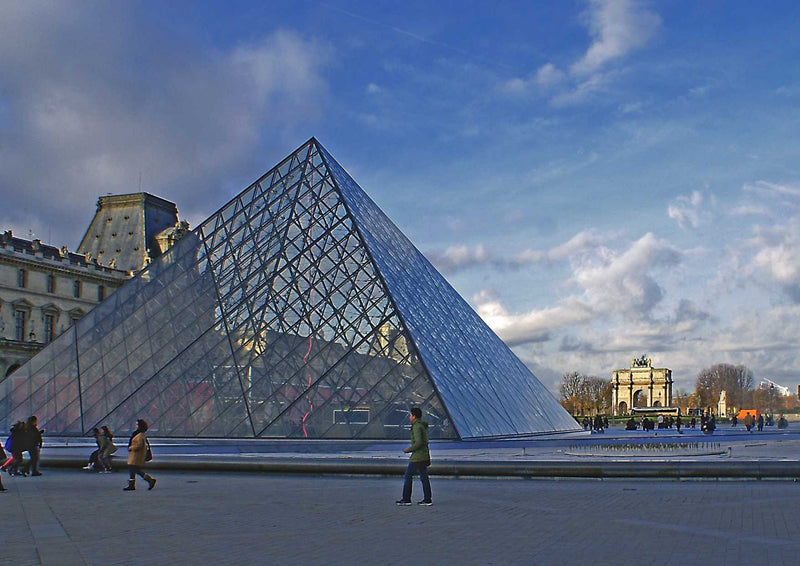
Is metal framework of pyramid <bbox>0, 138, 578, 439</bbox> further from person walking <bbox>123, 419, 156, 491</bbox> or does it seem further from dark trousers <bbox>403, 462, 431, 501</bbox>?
dark trousers <bbox>403, 462, 431, 501</bbox>

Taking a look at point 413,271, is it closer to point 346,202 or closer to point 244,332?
point 346,202

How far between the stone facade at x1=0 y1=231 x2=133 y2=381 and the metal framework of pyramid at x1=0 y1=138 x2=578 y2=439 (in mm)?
30238

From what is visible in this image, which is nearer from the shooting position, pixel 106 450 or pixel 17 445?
pixel 17 445

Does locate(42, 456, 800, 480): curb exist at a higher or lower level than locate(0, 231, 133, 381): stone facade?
lower

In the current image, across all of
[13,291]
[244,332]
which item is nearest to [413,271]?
[244,332]

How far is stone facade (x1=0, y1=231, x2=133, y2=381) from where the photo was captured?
56375mm

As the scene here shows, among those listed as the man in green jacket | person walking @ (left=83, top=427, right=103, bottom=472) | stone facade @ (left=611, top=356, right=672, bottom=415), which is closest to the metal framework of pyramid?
person walking @ (left=83, top=427, right=103, bottom=472)

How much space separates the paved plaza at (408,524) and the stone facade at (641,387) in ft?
424

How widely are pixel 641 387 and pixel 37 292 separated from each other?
334 ft

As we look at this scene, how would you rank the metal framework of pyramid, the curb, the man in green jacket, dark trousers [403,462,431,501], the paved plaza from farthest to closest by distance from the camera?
the metal framework of pyramid < the curb < the man in green jacket < dark trousers [403,462,431,501] < the paved plaza

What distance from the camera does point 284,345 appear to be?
24.6m

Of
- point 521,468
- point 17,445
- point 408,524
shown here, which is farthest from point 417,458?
point 17,445

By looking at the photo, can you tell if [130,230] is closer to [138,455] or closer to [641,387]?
[138,455]

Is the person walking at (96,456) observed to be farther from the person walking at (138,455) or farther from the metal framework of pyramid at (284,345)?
the metal framework of pyramid at (284,345)
